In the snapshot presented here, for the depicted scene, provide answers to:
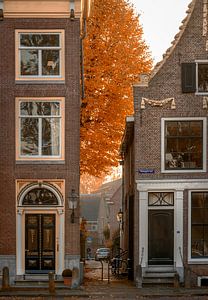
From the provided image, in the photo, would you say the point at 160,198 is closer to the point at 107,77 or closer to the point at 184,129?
the point at 184,129

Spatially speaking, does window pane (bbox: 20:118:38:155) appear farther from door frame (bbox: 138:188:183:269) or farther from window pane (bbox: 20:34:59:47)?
door frame (bbox: 138:188:183:269)

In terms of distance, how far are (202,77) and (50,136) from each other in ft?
21.3

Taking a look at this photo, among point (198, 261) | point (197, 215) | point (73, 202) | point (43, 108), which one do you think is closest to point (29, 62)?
point (43, 108)

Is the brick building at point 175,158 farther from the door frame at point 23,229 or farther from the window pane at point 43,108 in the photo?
the window pane at point 43,108

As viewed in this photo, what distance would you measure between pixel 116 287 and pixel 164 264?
2094mm

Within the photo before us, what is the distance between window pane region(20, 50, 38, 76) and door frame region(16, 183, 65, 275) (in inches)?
178

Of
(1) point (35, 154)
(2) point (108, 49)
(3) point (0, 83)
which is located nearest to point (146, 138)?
(1) point (35, 154)

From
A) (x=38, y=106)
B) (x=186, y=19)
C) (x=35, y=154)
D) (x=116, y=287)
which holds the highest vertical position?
(x=186, y=19)

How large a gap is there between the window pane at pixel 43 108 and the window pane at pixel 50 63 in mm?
1240

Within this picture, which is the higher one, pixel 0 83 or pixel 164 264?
pixel 0 83

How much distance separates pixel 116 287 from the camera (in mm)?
27234

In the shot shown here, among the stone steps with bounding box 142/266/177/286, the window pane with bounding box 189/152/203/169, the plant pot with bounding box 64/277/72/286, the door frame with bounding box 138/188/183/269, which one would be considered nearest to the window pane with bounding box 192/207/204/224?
the door frame with bounding box 138/188/183/269

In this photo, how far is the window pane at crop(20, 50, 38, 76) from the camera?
28250 millimetres

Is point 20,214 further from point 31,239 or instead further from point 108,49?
point 108,49
